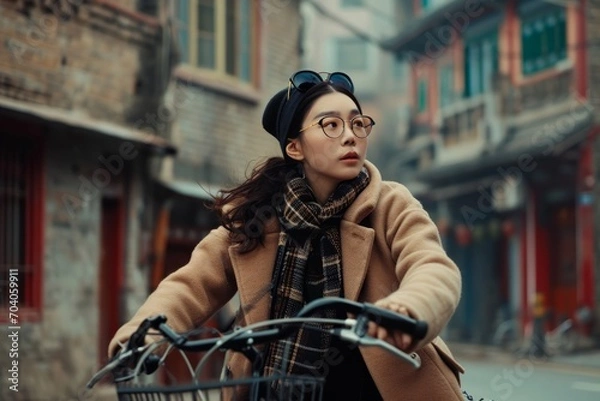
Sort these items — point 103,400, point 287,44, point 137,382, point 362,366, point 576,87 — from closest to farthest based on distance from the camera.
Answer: point 137,382 < point 362,366 < point 103,400 < point 287,44 < point 576,87

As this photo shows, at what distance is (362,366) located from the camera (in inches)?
129

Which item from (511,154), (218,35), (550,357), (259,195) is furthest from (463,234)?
(259,195)

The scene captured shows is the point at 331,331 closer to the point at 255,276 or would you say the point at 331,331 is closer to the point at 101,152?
the point at 255,276

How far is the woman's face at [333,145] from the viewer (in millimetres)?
3303

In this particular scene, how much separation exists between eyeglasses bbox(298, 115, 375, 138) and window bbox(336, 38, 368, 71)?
170ft

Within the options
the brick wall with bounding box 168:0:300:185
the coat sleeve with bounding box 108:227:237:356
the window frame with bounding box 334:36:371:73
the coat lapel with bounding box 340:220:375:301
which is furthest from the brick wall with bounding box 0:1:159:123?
the window frame with bounding box 334:36:371:73

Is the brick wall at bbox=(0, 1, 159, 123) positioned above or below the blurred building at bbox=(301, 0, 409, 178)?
below

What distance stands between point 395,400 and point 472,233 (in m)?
24.2

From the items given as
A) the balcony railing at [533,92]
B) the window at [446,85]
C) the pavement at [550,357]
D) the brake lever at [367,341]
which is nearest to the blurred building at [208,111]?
the pavement at [550,357]

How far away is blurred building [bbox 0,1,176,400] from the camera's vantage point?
34.2ft

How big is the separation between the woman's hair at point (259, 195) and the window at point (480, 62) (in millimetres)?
22686

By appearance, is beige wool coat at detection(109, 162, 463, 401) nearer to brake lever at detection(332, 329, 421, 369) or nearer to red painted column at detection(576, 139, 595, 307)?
brake lever at detection(332, 329, 421, 369)

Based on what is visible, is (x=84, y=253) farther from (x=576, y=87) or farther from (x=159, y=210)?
(x=576, y=87)

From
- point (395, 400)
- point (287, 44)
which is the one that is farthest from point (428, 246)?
point (287, 44)
